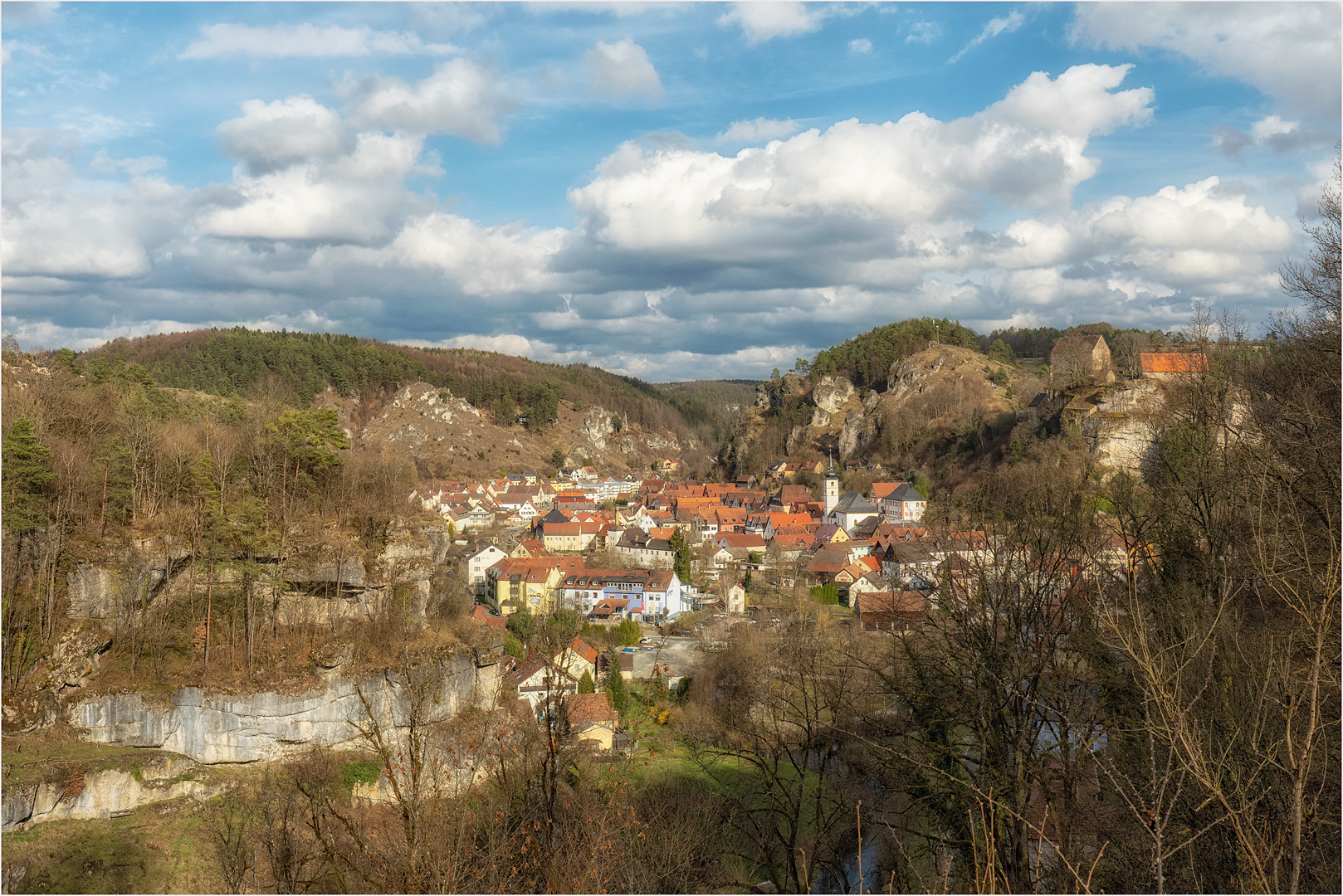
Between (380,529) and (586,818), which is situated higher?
(380,529)

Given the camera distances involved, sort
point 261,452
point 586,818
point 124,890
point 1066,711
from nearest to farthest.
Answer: point 1066,711, point 586,818, point 124,890, point 261,452

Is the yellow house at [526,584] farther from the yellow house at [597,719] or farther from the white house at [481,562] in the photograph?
the yellow house at [597,719]

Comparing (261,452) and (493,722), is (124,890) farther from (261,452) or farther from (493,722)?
(261,452)

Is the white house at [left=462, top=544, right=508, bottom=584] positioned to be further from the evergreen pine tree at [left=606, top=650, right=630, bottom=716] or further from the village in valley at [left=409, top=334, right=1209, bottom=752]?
the evergreen pine tree at [left=606, top=650, right=630, bottom=716]

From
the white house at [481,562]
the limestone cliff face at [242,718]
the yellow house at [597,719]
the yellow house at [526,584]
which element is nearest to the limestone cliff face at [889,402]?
the yellow house at [526,584]

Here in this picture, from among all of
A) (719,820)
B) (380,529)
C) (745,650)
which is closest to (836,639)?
(745,650)

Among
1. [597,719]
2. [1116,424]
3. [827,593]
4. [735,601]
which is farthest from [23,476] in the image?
[1116,424]

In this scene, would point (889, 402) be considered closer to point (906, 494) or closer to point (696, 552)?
point (906, 494)
